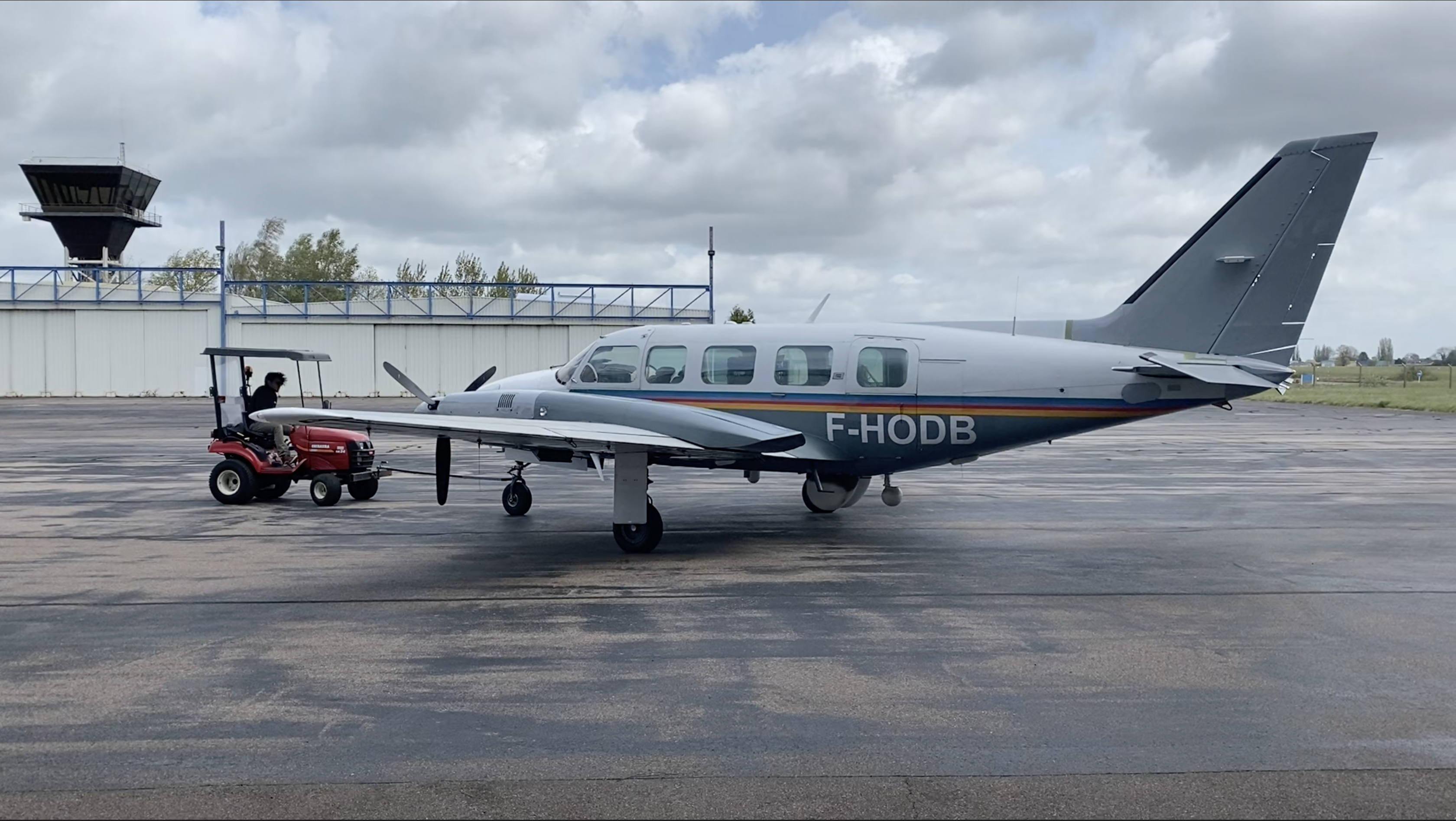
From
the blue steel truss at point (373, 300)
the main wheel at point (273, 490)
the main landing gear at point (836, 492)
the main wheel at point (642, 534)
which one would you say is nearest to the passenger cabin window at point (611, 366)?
the main wheel at point (642, 534)

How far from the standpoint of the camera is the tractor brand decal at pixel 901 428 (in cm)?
1368

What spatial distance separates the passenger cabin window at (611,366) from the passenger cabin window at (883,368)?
317 cm

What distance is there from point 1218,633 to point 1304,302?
18.6ft

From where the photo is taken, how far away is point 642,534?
13.2 metres

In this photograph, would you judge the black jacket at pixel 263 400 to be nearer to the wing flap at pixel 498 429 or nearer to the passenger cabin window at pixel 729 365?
the wing flap at pixel 498 429

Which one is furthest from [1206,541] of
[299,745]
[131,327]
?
[131,327]

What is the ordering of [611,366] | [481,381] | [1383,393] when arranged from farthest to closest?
1. [1383,393]
2. [481,381]
3. [611,366]

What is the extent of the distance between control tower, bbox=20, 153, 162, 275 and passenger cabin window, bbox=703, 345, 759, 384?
74.2 meters

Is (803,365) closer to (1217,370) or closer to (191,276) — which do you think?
(1217,370)

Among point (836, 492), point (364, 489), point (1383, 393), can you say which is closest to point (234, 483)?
point (364, 489)

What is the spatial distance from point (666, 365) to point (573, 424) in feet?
6.40

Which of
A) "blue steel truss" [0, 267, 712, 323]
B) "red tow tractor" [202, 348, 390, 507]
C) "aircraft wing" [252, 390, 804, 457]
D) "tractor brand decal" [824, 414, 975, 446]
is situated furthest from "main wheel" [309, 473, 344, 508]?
"blue steel truss" [0, 267, 712, 323]

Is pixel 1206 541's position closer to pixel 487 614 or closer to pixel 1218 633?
pixel 1218 633

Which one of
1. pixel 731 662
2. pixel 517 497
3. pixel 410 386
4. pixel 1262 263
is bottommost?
pixel 731 662
